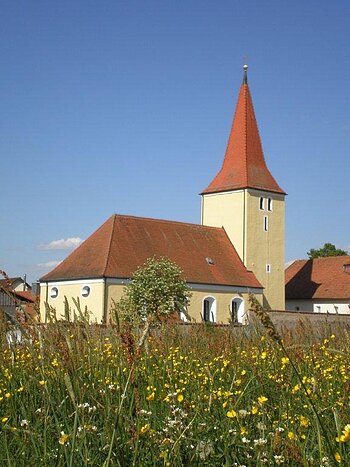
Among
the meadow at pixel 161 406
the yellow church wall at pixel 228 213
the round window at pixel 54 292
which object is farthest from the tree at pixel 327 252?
the meadow at pixel 161 406

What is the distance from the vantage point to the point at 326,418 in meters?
4.25

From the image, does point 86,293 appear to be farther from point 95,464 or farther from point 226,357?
point 95,464

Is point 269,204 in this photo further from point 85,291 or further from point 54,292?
point 54,292

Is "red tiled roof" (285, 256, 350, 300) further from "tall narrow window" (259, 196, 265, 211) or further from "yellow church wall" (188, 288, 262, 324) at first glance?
"yellow church wall" (188, 288, 262, 324)

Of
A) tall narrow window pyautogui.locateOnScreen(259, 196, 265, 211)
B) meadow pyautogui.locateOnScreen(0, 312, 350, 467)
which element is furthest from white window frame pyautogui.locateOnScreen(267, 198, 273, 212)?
meadow pyautogui.locateOnScreen(0, 312, 350, 467)

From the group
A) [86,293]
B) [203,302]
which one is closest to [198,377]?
[86,293]

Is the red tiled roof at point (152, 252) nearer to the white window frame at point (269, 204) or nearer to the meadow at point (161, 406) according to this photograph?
the white window frame at point (269, 204)

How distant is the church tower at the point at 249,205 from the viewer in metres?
51.7

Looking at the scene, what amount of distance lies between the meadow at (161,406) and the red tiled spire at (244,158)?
45.9 meters

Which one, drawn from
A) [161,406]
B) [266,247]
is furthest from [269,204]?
[161,406]

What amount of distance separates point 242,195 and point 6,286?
48258 millimetres

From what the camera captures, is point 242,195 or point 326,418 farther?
point 242,195

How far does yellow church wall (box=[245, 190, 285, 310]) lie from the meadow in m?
44.1

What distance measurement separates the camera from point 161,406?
15.3 feet
